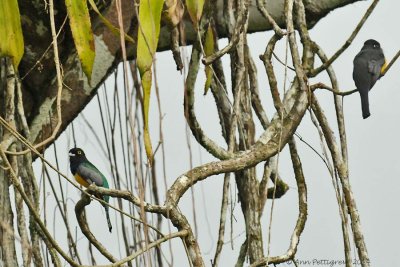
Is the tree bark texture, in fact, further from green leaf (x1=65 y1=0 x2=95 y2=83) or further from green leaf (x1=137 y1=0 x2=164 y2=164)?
green leaf (x1=137 y1=0 x2=164 y2=164)

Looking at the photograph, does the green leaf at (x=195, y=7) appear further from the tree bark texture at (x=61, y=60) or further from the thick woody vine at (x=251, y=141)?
the tree bark texture at (x=61, y=60)

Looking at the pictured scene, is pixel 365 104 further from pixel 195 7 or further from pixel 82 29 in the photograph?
pixel 82 29

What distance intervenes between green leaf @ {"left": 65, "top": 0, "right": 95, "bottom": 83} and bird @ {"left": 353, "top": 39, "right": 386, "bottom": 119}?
193 centimetres

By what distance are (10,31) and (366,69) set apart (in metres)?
2.46

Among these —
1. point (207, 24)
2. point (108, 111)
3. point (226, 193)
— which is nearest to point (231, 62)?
point (207, 24)

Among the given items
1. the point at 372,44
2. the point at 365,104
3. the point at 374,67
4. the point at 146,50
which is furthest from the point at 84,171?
the point at 146,50

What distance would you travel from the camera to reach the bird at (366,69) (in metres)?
4.33

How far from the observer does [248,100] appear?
3512 mm

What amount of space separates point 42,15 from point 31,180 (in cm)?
70

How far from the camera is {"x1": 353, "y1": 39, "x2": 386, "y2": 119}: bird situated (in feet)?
14.2

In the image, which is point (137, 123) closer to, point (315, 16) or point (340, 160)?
point (340, 160)

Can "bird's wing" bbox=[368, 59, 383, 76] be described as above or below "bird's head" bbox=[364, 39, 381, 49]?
below

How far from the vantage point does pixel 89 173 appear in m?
5.63

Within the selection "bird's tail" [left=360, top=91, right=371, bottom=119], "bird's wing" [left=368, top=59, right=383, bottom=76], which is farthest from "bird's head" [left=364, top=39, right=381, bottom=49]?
"bird's tail" [left=360, top=91, right=371, bottom=119]
